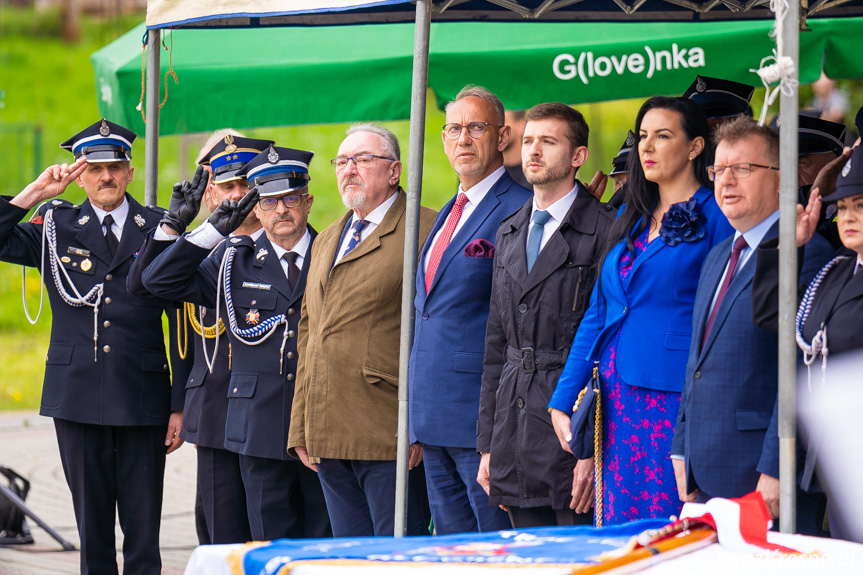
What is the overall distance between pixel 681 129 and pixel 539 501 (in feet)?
4.30

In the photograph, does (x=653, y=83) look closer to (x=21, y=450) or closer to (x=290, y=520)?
(x=290, y=520)

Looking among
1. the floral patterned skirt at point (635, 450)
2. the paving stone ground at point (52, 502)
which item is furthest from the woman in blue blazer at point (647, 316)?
the paving stone ground at point (52, 502)

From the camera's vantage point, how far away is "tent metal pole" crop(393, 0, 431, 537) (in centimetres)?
418

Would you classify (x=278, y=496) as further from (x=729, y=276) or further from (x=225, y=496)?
(x=729, y=276)

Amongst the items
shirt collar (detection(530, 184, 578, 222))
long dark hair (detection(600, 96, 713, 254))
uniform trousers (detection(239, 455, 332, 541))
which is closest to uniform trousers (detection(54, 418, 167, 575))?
uniform trousers (detection(239, 455, 332, 541))

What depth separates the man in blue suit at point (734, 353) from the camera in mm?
3422

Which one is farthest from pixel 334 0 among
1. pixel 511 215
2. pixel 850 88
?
pixel 850 88

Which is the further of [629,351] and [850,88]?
[850,88]

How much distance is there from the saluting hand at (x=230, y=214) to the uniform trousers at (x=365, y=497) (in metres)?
1.05

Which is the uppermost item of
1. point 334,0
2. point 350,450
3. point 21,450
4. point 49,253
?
point 334,0

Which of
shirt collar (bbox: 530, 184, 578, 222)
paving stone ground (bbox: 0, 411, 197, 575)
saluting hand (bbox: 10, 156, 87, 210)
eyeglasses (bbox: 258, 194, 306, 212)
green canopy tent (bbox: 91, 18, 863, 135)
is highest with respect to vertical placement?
green canopy tent (bbox: 91, 18, 863, 135)

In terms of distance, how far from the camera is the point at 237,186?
5484mm

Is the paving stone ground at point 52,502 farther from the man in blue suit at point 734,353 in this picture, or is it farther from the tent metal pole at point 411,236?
the man in blue suit at point 734,353

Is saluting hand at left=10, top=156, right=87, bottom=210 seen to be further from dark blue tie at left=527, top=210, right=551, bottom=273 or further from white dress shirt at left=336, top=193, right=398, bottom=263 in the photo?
dark blue tie at left=527, top=210, right=551, bottom=273
